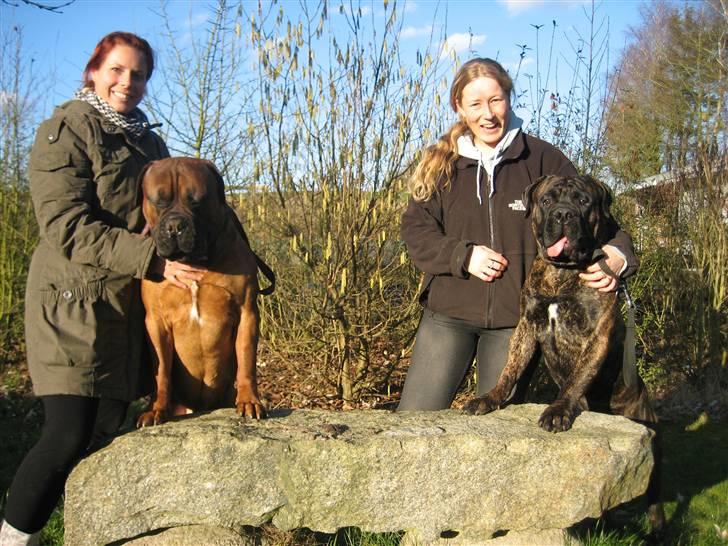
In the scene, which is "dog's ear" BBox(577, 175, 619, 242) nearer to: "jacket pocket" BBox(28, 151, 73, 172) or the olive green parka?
the olive green parka

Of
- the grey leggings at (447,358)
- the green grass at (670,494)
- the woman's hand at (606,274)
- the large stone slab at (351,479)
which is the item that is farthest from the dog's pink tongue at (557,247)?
the green grass at (670,494)

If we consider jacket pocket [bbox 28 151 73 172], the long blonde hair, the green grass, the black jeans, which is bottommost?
the green grass

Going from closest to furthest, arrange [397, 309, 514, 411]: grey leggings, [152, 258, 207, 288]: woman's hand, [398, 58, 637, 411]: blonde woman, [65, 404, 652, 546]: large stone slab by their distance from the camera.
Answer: [65, 404, 652, 546]: large stone slab → [152, 258, 207, 288]: woman's hand → [398, 58, 637, 411]: blonde woman → [397, 309, 514, 411]: grey leggings

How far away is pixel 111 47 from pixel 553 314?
2.48 meters

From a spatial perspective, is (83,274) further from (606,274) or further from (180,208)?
(606,274)

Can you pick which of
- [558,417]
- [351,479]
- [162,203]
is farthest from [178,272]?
[558,417]

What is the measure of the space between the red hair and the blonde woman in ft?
5.28

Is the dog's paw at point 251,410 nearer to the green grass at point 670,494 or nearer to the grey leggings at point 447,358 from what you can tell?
the green grass at point 670,494

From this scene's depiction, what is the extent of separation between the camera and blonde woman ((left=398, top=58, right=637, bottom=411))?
3758 millimetres

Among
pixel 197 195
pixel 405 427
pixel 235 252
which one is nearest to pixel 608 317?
pixel 405 427

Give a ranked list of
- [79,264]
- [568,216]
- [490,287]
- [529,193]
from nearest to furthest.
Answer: [79,264]
[568,216]
[529,193]
[490,287]

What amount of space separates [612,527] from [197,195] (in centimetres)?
300

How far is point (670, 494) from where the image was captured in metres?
4.92

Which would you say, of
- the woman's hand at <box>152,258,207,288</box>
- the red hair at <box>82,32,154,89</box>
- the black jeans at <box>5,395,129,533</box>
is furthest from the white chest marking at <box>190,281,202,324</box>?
the red hair at <box>82,32,154,89</box>
